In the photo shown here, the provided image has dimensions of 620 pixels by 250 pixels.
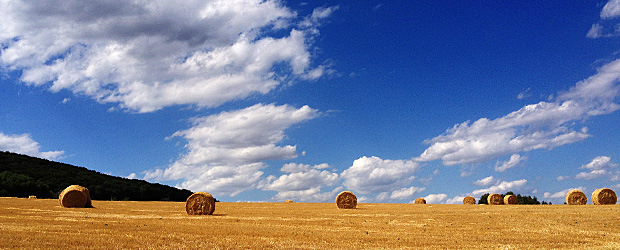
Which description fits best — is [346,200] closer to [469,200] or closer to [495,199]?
[495,199]

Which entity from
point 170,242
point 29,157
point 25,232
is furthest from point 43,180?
point 170,242

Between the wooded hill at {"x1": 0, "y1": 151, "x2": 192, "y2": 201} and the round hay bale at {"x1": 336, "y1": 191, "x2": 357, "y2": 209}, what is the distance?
4710 centimetres

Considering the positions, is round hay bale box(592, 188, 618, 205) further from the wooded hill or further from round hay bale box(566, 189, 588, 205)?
the wooded hill

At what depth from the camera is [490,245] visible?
16.8 meters

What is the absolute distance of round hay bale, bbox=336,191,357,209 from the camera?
4231 cm

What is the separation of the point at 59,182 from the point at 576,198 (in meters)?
75.9

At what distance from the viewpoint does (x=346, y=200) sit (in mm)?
42500

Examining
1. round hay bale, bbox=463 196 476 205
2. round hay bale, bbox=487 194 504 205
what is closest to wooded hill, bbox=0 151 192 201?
round hay bale, bbox=463 196 476 205

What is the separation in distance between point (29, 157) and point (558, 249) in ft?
322

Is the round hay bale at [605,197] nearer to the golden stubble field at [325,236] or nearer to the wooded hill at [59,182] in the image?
the golden stubble field at [325,236]

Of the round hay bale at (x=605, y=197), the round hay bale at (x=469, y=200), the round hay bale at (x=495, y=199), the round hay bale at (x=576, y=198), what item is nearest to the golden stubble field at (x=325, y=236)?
the round hay bale at (x=605, y=197)

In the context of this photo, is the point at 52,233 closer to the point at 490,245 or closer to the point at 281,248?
the point at 281,248

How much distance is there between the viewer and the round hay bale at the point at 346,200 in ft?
139

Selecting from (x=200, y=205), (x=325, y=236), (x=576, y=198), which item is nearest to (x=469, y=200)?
(x=576, y=198)
